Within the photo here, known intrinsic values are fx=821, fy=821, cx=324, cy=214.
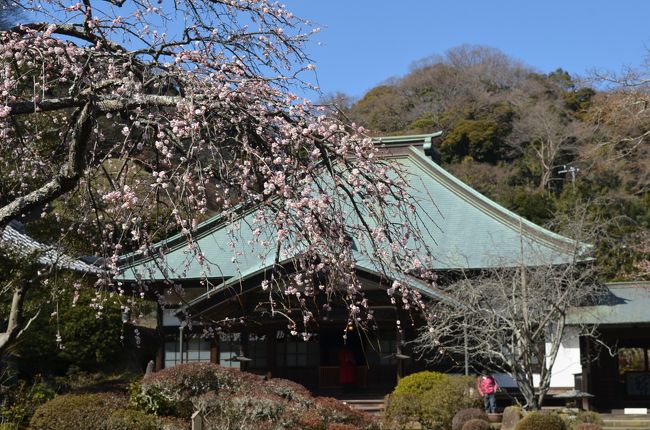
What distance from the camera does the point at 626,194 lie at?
34062 mm

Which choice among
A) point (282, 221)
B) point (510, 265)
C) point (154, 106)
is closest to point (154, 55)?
point (154, 106)

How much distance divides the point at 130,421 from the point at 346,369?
8.94m

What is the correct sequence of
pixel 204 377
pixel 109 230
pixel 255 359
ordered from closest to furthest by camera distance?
pixel 109 230, pixel 204 377, pixel 255 359

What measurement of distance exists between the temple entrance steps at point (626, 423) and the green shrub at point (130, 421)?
34.6 ft

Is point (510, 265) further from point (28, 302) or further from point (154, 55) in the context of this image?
point (154, 55)

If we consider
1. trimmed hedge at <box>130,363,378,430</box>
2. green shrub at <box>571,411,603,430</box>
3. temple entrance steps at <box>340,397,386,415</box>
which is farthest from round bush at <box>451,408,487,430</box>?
temple entrance steps at <box>340,397,386,415</box>

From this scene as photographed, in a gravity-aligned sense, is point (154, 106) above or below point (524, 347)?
above

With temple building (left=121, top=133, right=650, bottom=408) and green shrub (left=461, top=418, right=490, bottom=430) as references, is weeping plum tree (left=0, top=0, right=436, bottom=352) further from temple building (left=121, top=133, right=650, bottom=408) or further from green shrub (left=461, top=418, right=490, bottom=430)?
temple building (left=121, top=133, right=650, bottom=408)

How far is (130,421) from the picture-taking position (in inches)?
A: 392

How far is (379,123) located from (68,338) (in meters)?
28.5


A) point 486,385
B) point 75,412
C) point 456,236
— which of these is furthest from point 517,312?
point 75,412

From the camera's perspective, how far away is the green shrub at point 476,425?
13.4 m

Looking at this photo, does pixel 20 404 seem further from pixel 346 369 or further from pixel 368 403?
pixel 346 369

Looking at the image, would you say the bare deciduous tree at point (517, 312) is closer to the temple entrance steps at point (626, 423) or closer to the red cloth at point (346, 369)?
the red cloth at point (346, 369)
